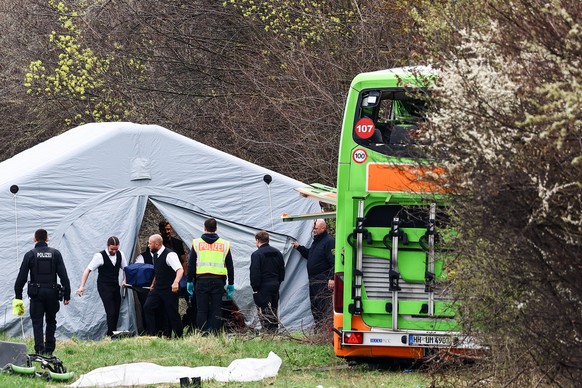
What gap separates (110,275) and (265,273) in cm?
225

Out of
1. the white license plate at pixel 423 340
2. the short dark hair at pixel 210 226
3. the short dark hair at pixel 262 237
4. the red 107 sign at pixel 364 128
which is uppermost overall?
the red 107 sign at pixel 364 128

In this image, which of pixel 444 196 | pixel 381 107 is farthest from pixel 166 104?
pixel 444 196

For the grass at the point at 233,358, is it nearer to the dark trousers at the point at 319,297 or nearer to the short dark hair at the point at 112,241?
the short dark hair at the point at 112,241

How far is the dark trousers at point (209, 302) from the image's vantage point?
49.1 feet

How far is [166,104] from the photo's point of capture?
82.2ft

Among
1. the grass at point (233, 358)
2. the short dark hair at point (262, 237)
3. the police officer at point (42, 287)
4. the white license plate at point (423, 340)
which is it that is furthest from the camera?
the short dark hair at point (262, 237)

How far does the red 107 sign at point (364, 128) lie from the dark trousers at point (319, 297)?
4867 mm

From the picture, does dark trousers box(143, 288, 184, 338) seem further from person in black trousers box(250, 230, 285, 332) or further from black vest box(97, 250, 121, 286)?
person in black trousers box(250, 230, 285, 332)

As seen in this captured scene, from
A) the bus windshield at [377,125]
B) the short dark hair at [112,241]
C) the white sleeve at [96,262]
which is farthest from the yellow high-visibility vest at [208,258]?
the bus windshield at [377,125]

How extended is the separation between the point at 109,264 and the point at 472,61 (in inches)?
406

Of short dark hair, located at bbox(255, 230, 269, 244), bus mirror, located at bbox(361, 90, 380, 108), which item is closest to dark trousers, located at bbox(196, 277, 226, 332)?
short dark hair, located at bbox(255, 230, 269, 244)

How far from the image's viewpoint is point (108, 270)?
Answer: 15703 millimetres

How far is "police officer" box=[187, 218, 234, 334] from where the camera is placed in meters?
15.0

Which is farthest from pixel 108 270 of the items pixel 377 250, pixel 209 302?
pixel 377 250
